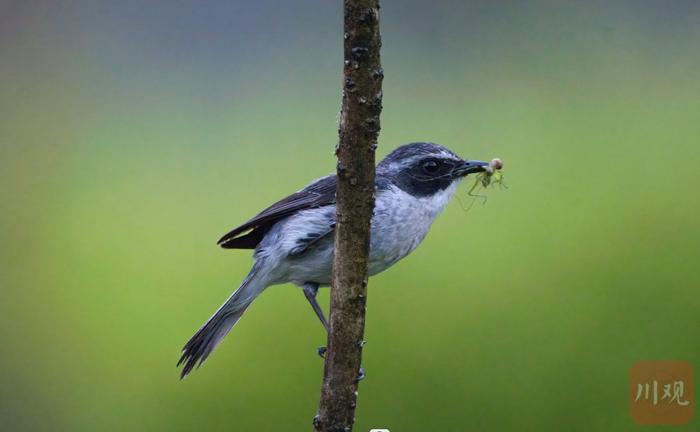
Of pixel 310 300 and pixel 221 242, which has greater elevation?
pixel 221 242

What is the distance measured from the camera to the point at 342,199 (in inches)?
89.1

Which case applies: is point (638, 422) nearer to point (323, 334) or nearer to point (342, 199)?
point (323, 334)

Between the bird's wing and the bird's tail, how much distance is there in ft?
0.60

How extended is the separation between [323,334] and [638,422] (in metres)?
1.51

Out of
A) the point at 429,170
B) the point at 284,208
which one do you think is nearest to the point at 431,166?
the point at 429,170

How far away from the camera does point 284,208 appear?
3121 mm

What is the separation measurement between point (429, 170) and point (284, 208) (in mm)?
586

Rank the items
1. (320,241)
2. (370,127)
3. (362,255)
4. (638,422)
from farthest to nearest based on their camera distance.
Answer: (638,422), (320,241), (362,255), (370,127)

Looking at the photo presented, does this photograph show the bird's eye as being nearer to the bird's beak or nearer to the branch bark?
the bird's beak

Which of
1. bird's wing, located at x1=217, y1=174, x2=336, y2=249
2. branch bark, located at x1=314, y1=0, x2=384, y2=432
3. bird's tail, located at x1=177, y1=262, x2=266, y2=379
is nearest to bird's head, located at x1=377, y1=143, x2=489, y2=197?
bird's wing, located at x1=217, y1=174, x2=336, y2=249

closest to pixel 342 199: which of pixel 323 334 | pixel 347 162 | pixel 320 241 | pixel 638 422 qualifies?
pixel 347 162

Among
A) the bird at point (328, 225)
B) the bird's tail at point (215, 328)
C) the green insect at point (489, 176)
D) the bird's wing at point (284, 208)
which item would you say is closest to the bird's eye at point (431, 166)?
the bird at point (328, 225)

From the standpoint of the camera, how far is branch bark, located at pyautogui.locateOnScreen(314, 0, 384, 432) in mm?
2066

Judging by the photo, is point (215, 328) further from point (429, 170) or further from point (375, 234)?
point (429, 170)
